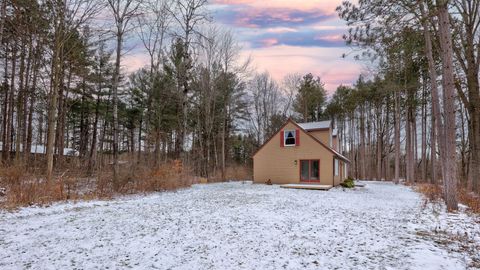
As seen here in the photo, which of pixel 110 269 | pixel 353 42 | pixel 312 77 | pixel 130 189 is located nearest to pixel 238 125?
pixel 312 77

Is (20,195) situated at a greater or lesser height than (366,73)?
lesser

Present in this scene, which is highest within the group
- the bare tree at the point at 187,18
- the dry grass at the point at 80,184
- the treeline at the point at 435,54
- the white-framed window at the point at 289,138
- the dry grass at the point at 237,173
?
the bare tree at the point at 187,18

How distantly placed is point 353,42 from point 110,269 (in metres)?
8.37

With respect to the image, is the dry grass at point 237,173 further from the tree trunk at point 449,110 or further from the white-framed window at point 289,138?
the tree trunk at point 449,110

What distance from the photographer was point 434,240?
15.6 ft

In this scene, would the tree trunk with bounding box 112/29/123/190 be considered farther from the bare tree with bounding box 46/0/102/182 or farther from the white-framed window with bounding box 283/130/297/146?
the white-framed window with bounding box 283/130/297/146

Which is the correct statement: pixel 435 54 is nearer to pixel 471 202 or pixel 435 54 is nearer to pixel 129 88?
pixel 471 202

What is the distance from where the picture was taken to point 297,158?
17.8 meters

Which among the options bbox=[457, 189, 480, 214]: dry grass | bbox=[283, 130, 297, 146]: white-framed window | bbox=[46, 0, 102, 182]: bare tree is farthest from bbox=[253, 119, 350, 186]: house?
bbox=[46, 0, 102, 182]: bare tree

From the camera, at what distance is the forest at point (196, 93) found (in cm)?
871

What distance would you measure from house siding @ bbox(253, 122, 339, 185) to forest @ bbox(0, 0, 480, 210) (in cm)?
369

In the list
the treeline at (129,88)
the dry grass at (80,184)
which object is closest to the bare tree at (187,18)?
the treeline at (129,88)

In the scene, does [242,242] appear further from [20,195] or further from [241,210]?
[20,195]

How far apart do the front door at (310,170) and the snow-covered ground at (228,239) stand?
386 inches
